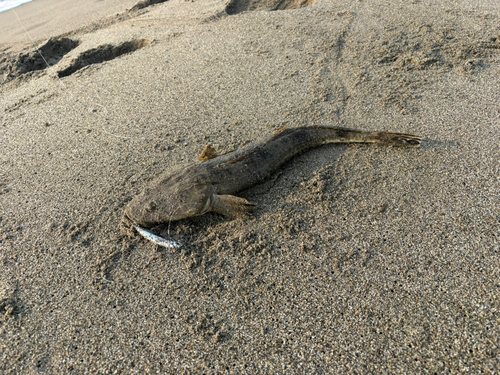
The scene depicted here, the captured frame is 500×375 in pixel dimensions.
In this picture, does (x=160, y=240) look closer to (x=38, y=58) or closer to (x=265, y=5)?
(x=38, y=58)

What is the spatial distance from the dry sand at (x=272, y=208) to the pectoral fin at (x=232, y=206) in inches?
4.4

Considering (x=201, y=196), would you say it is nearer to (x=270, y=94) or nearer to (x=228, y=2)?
(x=270, y=94)

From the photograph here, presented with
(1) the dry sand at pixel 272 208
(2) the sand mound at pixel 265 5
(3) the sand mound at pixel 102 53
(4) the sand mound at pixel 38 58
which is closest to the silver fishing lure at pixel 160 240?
(1) the dry sand at pixel 272 208

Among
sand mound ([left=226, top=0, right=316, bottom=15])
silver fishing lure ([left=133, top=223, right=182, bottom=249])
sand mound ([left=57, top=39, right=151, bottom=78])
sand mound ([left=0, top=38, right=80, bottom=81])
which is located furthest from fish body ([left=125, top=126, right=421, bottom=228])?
sand mound ([left=0, top=38, right=80, bottom=81])

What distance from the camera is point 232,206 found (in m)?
2.84

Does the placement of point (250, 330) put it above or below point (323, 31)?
below

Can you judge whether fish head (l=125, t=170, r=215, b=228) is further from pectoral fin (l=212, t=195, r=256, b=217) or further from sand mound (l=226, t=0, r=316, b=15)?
sand mound (l=226, t=0, r=316, b=15)

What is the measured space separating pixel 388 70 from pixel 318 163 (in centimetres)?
214

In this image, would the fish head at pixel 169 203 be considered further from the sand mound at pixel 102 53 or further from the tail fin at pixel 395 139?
the sand mound at pixel 102 53

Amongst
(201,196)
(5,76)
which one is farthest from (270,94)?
(5,76)

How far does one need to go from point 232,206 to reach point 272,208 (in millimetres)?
394

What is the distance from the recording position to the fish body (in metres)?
2.78

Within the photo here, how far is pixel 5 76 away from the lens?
544cm

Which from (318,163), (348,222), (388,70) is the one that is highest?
(388,70)
